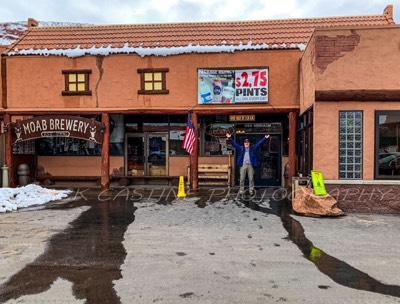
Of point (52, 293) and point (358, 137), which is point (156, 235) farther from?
point (358, 137)

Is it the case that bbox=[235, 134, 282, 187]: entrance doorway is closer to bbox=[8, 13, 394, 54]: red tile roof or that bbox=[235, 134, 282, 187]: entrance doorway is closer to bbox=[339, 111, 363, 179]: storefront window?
bbox=[8, 13, 394, 54]: red tile roof

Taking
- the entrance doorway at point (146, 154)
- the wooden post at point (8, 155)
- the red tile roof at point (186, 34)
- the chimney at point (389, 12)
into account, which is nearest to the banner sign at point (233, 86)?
the red tile roof at point (186, 34)

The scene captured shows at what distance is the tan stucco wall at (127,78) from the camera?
12.6m

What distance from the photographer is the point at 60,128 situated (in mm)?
12867

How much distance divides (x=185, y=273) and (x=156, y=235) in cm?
216

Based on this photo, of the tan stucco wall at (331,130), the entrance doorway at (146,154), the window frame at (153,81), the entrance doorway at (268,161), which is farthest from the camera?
the entrance doorway at (146,154)

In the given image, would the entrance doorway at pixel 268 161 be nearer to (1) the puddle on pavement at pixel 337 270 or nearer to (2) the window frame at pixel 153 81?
(2) the window frame at pixel 153 81

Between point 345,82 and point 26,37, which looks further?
point 26,37

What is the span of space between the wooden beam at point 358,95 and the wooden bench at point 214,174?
6044 mm

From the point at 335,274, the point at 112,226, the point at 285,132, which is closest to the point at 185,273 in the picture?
the point at 335,274

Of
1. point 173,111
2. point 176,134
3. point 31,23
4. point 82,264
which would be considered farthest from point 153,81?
point 82,264

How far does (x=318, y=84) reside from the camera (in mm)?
9445

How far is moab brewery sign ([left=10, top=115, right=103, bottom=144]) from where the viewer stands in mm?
12773

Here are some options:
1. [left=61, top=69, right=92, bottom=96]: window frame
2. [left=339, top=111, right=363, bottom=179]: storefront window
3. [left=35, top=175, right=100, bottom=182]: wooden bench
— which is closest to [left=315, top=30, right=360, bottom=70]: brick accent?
[left=339, top=111, right=363, bottom=179]: storefront window
